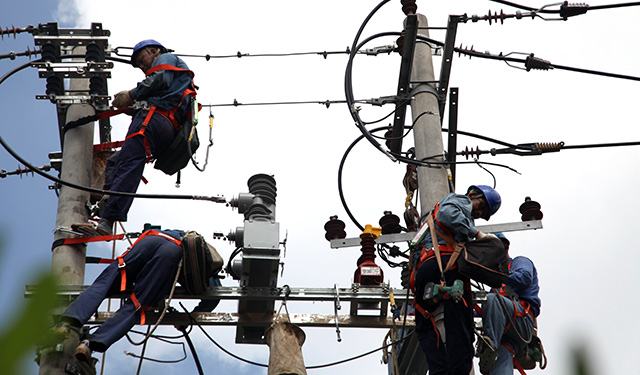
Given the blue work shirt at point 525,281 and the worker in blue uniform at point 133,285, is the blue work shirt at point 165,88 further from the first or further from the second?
the blue work shirt at point 525,281

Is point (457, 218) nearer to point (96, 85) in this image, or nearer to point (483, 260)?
point (483, 260)

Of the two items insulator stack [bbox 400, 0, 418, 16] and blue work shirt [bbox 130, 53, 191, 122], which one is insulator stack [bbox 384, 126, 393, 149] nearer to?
insulator stack [bbox 400, 0, 418, 16]

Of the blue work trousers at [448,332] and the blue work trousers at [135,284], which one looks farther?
the blue work trousers at [135,284]

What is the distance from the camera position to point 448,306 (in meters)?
5.93

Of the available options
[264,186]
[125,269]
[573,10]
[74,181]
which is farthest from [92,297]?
[573,10]

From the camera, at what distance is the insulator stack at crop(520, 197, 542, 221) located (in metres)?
7.69

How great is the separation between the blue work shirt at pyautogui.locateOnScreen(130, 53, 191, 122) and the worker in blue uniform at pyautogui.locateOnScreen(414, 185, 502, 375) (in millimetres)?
3085

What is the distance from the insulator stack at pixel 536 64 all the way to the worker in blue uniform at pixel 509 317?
2.35 meters

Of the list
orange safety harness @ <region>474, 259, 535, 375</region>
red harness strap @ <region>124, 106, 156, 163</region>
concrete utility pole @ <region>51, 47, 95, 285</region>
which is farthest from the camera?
red harness strap @ <region>124, 106, 156, 163</region>

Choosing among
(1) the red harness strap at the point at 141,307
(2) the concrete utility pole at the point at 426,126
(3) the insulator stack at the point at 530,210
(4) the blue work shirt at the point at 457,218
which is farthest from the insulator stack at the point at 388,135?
(1) the red harness strap at the point at 141,307

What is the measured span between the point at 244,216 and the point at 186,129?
4.80 feet

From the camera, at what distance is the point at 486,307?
6.84 meters

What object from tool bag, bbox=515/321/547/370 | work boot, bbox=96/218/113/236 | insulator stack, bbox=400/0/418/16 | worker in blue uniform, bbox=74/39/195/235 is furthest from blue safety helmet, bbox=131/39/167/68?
tool bag, bbox=515/321/547/370

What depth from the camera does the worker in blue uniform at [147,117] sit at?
23.8ft
